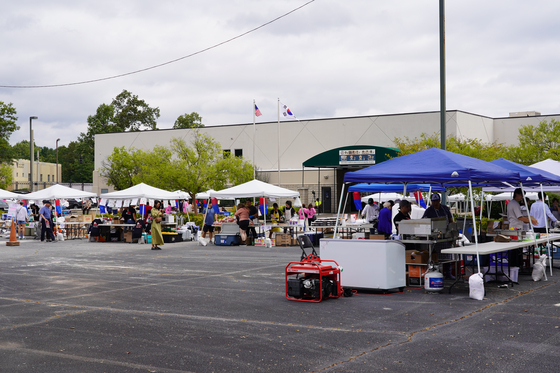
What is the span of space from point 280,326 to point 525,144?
3103cm

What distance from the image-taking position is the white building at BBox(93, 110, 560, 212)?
1770 inches

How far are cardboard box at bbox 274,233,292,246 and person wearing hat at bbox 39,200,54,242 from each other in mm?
10838

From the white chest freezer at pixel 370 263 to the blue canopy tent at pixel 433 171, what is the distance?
54.0 inches

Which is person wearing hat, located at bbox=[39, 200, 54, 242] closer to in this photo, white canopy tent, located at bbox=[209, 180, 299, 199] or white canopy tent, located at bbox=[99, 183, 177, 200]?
white canopy tent, located at bbox=[99, 183, 177, 200]

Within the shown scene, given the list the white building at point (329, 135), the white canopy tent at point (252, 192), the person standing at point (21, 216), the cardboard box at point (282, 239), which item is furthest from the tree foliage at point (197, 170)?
the cardboard box at point (282, 239)

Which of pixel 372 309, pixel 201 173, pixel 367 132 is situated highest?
pixel 367 132

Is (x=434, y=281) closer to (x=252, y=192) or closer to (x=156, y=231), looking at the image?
(x=156, y=231)

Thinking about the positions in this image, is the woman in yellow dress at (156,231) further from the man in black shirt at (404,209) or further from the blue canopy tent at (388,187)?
the man in black shirt at (404,209)

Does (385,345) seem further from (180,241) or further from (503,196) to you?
(503,196)

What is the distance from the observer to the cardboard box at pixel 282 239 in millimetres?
22328

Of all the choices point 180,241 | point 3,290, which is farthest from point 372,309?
point 180,241

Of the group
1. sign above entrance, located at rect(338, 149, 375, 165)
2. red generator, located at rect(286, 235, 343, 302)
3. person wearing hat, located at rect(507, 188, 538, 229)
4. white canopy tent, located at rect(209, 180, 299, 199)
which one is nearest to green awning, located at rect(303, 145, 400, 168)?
sign above entrance, located at rect(338, 149, 375, 165)

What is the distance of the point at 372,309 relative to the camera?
8.78 metres

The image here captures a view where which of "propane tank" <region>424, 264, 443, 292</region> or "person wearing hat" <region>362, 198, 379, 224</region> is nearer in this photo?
"propane tank" <region>424, 264, 443, 292</region>
